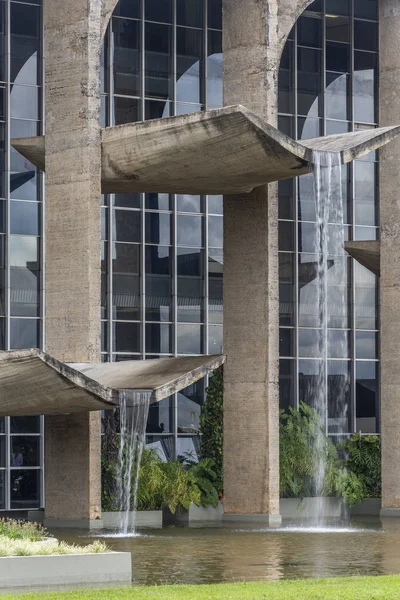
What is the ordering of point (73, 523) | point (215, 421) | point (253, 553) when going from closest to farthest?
point (253, 553) < point (73, 523) < point (215, 421)

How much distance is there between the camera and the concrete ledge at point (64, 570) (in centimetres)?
1509

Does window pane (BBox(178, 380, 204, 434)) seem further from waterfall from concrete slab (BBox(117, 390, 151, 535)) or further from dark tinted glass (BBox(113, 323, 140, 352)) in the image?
waterfall from concrete slab (BBox(117, 390, 151, 535))

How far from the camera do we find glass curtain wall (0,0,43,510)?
1355 inches

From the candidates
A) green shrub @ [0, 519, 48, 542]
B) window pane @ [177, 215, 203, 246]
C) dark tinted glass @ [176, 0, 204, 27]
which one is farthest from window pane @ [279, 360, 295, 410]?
green shrub @ [0, 519, 48, 542]

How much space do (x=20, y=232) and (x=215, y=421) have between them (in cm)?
750

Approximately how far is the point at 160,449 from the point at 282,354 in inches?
187

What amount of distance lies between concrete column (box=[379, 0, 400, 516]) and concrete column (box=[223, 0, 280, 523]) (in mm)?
4108

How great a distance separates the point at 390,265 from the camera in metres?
32.5

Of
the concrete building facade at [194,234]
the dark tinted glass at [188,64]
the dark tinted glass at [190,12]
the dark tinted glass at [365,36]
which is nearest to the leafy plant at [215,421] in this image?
the concrete building facade at [194,234]

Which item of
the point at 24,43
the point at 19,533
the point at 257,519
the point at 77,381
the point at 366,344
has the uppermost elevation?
the point at 24,43

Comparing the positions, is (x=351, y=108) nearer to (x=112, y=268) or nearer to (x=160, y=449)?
(x=112, y=268)

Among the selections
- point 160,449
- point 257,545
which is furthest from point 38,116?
point 257,545

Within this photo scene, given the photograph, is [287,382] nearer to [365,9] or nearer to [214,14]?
[214,14]

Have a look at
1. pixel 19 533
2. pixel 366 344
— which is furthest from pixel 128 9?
pixel 19 533
